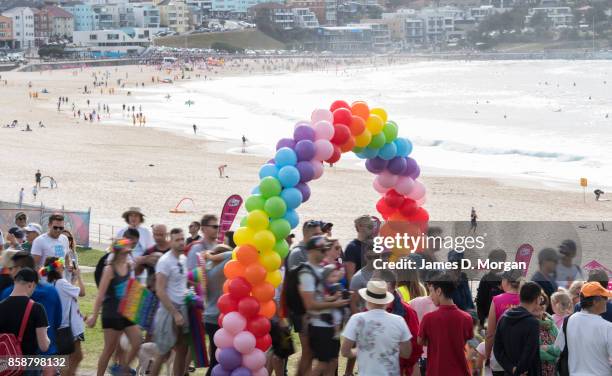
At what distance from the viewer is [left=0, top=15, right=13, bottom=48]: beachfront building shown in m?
145

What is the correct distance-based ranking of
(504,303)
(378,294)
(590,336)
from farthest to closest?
(504,303), (378,294), (590,336)

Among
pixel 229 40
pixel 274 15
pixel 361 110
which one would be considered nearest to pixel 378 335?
pixel 361 110

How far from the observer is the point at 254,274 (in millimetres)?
6992

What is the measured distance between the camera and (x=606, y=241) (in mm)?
15797

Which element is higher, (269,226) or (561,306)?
(269,226)

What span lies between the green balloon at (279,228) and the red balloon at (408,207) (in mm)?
1894

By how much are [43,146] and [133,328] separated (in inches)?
1177

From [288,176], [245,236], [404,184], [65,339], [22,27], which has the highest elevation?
[22,27]

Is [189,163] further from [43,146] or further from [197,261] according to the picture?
[197,261]

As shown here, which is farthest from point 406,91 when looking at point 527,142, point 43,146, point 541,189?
point 541,189

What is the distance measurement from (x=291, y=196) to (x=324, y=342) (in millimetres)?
1125

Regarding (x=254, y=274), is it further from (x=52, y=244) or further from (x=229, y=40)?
(x=229, y=40)

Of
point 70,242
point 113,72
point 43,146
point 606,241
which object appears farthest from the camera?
point 113,72

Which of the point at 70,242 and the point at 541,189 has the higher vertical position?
the point at 70,242
